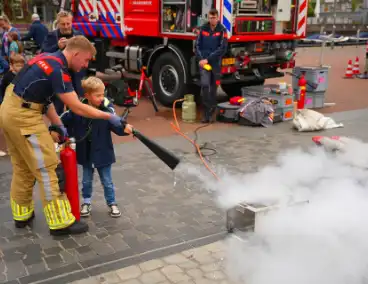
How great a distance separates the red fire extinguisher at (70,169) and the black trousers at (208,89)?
4663mm

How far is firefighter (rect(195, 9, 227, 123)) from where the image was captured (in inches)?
326

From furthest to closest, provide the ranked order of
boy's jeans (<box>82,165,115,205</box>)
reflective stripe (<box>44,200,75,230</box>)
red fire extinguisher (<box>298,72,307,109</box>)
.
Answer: red fire extinguisher (<box>298,72,307,109</box>)
boy's jeans (<box>82,165,115,205</box>)
reflective stripe (<box>44,200,75,230</box>)

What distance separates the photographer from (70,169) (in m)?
4.18

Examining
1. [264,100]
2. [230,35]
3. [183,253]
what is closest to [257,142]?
[264,100]

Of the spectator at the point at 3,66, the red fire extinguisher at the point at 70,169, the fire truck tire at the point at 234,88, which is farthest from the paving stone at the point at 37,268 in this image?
the fire truck tire at the point at 234,88

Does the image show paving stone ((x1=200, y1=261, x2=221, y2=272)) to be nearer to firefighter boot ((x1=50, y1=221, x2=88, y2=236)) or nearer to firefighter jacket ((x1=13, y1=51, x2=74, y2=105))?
firefighter boot ((x1=50, y1=221, x2=88, y2=236))

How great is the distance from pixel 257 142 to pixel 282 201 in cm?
327

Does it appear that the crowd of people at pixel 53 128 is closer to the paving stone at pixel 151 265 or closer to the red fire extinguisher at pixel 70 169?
the red fire extinguisher at pixel 70 169

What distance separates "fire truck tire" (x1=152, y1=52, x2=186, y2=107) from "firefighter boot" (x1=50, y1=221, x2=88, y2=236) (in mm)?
5617

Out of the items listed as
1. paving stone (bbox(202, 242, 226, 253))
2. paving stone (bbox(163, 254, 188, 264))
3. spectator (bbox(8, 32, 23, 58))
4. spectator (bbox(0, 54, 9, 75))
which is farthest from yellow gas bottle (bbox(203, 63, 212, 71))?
paving stone (bbox(163, 254, 188, 264))

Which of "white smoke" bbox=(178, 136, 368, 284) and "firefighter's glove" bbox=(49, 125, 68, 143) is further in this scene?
"firefighter's glove" bbox=(49, 125, 68, 143)

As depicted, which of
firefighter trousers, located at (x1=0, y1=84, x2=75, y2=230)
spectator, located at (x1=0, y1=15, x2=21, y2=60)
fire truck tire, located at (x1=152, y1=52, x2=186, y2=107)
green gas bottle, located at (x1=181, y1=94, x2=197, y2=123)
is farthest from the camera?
fire truck tire, located at (x1=152, y1=52, x2=186, y2=107)

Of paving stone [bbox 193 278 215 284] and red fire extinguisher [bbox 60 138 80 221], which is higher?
red fire extinguisher [bbox 60 138 80 221]

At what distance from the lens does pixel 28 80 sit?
3.76 metres
